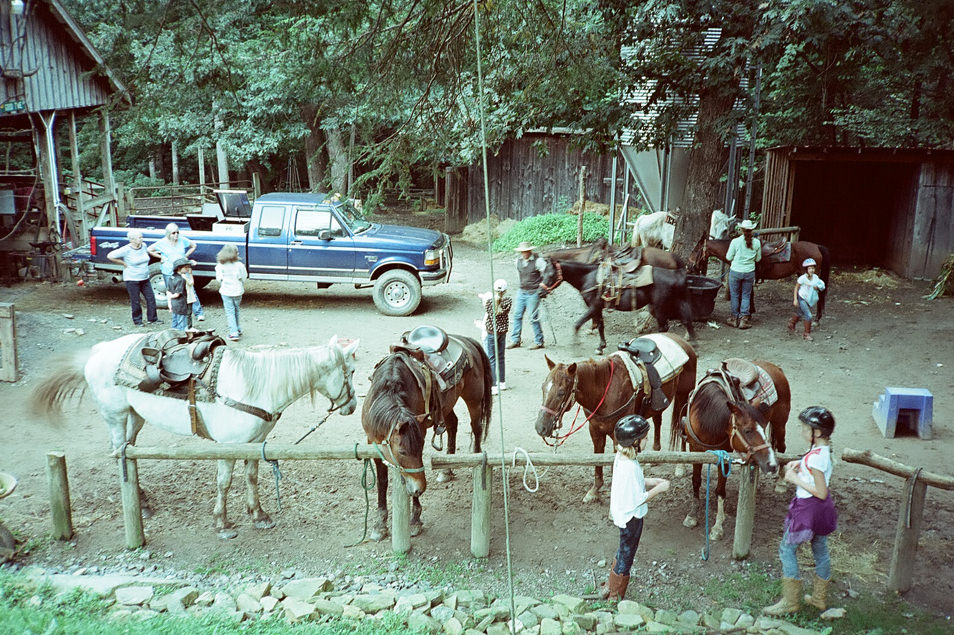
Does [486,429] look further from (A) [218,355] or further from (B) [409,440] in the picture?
(A) [218,355]

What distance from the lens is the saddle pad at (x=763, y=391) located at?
5.94 metres

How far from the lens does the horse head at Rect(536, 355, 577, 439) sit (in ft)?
19.1

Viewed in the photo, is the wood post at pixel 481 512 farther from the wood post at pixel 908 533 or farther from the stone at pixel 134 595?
the wood post at pixel 908 533

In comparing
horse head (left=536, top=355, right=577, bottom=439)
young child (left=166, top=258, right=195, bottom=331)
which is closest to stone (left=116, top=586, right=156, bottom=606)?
horse head (left=536, top=355, right=577, bottom=439)

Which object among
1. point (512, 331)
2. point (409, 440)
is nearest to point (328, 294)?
point (512, 331)

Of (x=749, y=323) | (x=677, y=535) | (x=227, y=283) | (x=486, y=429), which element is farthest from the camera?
(x=749, y=323)

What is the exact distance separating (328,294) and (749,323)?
828cm

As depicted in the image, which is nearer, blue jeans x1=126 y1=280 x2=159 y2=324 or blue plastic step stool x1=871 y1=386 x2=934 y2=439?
blue plastic step stool x1=871 y1=386 x2=934 y2=439

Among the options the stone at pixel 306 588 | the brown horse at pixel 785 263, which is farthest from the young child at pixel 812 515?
the brown horse at pixel 785 263

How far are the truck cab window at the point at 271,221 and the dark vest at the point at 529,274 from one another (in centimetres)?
492

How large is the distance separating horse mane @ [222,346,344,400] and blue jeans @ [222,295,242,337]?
5.78 m

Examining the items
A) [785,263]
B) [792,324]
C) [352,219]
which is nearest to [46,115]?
[352,219]

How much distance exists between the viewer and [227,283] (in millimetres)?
11312

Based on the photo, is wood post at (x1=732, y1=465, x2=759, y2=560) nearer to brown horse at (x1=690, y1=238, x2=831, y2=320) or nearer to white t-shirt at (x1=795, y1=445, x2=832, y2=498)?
white t-shirt at (x1=795, y1=445, x2=832, y2=498)
